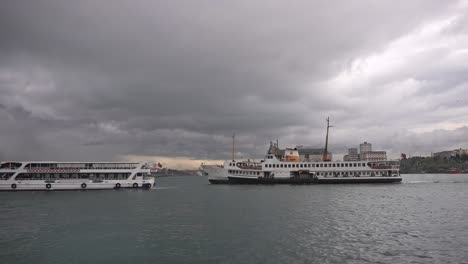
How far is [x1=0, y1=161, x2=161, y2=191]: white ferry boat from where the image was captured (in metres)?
74.5

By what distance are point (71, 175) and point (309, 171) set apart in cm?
6518

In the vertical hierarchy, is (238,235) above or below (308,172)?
below

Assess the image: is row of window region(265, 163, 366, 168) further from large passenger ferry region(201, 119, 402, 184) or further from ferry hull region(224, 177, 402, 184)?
ferry hull region(224, 177, 402, 184)

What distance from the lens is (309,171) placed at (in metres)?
93.6

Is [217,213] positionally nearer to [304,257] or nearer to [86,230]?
[86,230]

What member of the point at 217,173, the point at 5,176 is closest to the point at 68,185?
the point at 5,176

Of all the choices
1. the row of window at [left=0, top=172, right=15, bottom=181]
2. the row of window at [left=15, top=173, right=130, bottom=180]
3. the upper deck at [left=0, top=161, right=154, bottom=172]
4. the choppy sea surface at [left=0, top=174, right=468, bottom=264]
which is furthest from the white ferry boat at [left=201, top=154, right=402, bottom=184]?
the row of window at [left=0, top=172, right=15, bottom=181]

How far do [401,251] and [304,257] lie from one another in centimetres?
792

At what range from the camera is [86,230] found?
3197 cm

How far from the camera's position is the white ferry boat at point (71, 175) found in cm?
7450

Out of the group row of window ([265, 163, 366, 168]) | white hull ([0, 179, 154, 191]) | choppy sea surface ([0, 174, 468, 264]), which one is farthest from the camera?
row of window ([265, 163, 366, 168])

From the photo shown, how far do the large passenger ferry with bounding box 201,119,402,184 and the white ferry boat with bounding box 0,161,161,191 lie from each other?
2837cm

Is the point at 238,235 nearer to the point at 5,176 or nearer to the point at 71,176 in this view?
the point at 71,176

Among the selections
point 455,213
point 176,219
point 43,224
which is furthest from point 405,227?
point 43,224
